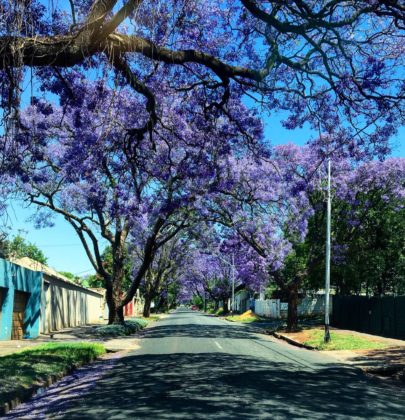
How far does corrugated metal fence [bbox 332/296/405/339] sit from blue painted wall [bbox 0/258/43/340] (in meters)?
17.3

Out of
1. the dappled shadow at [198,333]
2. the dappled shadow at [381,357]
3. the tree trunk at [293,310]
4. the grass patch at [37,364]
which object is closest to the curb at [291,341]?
the tree trunk at [293,310]

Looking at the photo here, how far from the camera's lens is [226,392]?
9578mm

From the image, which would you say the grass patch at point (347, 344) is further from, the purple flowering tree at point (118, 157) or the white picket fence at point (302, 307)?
the white picket fence at point (302, 307)

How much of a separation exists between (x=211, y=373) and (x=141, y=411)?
Result: 4349 millimetres

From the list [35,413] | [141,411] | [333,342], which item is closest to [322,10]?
[141,411]

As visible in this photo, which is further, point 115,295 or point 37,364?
point 115,295

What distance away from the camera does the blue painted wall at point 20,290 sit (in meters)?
21.3

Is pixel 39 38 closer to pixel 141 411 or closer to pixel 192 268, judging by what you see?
pixel 141 411

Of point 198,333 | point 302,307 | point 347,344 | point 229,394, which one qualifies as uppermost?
point 229,394

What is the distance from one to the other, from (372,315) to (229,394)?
2137 centimetres

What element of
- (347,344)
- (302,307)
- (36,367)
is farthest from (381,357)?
(302,307)

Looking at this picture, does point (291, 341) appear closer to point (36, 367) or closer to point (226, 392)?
point (36, 367)

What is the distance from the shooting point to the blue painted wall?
21281 millimetres

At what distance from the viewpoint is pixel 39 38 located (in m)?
8.28
